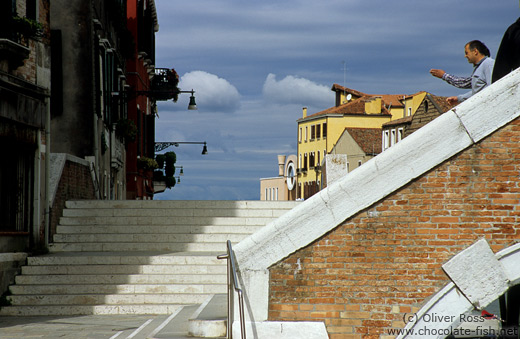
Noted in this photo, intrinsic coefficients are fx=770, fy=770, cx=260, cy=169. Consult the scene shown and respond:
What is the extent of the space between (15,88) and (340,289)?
238 inches

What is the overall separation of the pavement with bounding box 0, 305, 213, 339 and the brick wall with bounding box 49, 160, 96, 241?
309 centimetres

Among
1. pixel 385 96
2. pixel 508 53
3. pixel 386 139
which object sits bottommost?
pixel 508 53

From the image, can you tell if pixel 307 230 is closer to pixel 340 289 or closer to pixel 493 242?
pixel 340 289

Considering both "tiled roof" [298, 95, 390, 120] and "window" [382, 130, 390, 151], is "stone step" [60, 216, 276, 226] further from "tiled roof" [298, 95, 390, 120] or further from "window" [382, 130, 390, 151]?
"tiled roof" [298, 95, 390, 120]

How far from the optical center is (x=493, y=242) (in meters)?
7.00

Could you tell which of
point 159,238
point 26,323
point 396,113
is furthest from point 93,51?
point 396,113

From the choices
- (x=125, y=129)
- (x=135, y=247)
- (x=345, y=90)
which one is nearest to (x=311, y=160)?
(x=345, y=90)

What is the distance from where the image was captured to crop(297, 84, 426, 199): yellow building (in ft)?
236

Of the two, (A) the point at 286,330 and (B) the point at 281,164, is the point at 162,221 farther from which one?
(B) the point at 281,164

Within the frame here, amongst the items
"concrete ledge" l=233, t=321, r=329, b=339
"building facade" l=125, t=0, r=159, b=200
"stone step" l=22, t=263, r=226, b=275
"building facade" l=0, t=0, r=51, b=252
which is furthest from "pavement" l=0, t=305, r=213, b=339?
"building facade" l=125, t=0, r=159, b=200

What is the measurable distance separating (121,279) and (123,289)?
0.24 m

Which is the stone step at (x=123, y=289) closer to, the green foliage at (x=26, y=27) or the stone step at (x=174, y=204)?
the stone step at (x=174, y=204)

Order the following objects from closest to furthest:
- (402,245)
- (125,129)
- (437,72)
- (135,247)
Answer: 1. (402,245)
2. (437,72)
3. (135,247)
4. (125,129)

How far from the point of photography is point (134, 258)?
11328 mm
